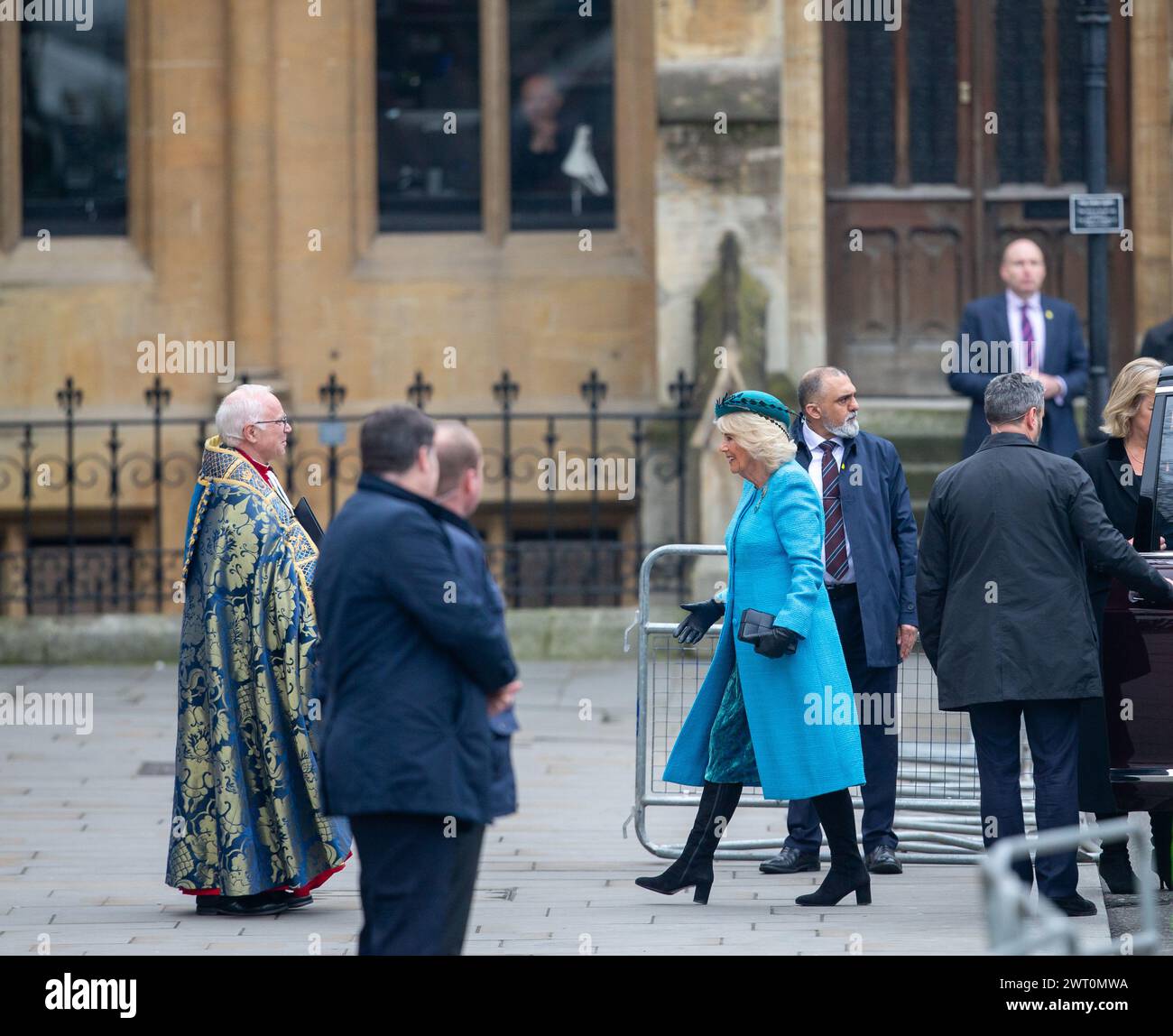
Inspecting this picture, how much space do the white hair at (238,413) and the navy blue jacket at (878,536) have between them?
202 centimetres

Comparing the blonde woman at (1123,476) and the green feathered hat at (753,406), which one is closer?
the green feathered hat at (753,406)

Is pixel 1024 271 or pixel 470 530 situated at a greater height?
pixel 1024 271

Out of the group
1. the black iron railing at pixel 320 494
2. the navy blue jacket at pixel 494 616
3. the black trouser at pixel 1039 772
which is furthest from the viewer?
the black iron railing at pixel 320 494

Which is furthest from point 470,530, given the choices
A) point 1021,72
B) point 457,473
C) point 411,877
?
point 1021,72

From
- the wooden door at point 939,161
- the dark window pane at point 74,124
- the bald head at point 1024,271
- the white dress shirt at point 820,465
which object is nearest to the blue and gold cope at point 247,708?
the white dress shirt at point 820,465

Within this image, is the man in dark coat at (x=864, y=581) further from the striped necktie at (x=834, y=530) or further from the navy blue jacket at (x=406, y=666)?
the navy blue jacket at (x=406, y=666)

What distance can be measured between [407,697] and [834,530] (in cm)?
311

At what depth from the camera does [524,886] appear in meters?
7.71

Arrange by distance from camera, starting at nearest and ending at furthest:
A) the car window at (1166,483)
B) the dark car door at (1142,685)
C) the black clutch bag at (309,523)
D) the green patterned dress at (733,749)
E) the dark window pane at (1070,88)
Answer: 1. the dark car door at (1142,685)
2. the green patterned dress at (733,749)
3. the car window at (1166,483)
4. the black clutch bag at (309,523)
5. the dark window pane at (1070,88)

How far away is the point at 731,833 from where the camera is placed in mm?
8773

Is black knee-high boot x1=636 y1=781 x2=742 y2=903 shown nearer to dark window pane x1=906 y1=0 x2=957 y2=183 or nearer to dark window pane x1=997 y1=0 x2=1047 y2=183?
dark window pane x1=906 y1=0 x2=957 y2=183

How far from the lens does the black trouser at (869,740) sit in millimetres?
7902

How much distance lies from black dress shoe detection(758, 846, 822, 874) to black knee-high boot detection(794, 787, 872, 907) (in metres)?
0.64

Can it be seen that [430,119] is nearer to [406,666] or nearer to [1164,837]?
[1164,837]
